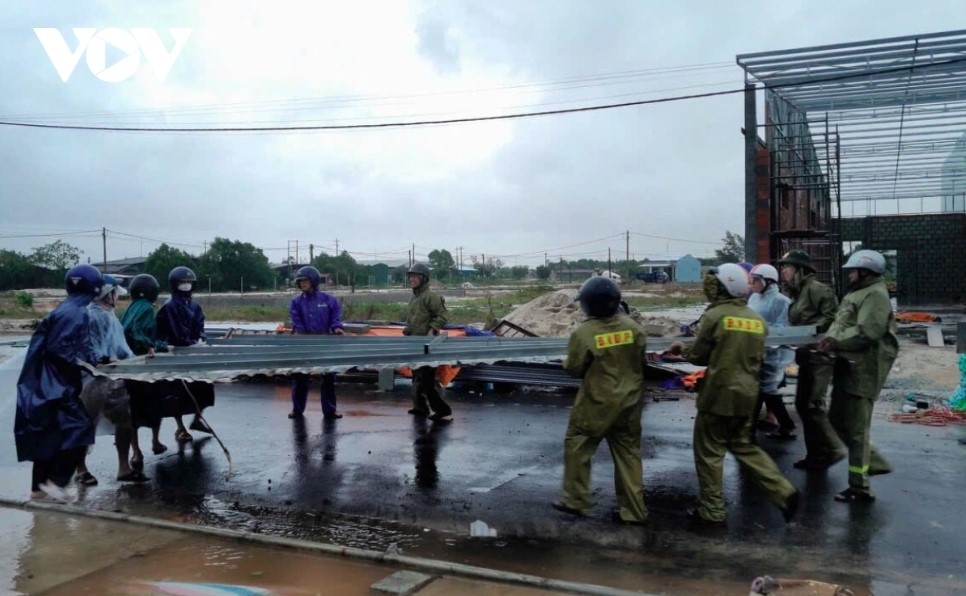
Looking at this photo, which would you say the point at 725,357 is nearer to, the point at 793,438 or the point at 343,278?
the point at 793,438

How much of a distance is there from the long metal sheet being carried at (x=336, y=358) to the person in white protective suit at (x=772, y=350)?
123 centimetres

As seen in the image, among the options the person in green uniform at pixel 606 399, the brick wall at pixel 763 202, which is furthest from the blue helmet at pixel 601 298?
the brick wall at pixel 763 202

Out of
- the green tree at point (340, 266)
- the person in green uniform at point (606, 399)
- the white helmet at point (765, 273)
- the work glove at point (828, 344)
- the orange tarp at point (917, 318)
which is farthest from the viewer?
the green tree at point (340, 266)

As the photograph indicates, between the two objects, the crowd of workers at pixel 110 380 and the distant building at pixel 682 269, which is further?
the distant building at pixel 682 269

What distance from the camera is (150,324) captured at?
Result: 705cm

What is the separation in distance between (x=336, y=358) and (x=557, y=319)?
10.5m

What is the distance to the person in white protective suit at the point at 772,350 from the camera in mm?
7402

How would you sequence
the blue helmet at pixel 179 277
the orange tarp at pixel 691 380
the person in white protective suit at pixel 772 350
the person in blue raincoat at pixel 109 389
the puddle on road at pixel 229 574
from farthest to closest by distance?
the orange tarp at pixel 691 380 < the person in white protective suit at pixel 772 350 < the blue helmet at pixel 179 277 < the person in blue raincoat at pixel 109 389 < the puddle on road at pixel 229 574

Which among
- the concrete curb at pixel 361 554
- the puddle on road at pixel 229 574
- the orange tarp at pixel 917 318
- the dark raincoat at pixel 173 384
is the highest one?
the dark raincoat at pixel 173 384

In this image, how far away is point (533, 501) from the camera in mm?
5801

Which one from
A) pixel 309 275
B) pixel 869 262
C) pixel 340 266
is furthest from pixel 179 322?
pixel 340 266

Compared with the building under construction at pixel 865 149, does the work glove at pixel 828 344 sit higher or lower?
lower

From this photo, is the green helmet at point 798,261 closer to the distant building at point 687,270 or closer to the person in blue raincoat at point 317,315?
the person in blue raincoat at point 317,315

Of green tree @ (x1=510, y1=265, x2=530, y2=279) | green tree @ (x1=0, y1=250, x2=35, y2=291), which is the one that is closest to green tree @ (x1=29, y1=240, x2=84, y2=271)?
green tree @ (x1=0, y1=250, x2=35, y2=291)
